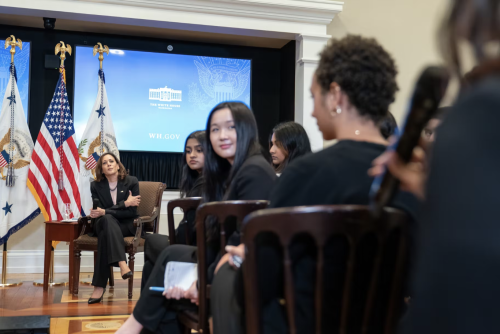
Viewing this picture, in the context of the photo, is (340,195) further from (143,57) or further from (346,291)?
(143,57)

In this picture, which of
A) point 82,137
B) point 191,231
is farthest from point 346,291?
point 82,137

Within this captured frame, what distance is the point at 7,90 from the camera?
4.94 m

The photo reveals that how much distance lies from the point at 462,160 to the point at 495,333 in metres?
0.12

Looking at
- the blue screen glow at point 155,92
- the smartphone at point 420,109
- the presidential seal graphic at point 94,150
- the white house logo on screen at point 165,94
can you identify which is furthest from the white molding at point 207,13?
the smartphone at point 420,109

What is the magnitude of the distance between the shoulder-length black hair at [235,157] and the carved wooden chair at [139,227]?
2.34 metres

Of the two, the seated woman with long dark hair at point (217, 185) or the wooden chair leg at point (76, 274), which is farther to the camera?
the wooden chair leg at point (76, 274)

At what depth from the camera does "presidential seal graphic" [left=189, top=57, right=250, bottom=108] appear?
5.94 meters

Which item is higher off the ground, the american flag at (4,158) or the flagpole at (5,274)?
the american flag at (4,158)

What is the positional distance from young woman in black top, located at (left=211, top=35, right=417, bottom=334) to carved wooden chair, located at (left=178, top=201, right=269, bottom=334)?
0.16m

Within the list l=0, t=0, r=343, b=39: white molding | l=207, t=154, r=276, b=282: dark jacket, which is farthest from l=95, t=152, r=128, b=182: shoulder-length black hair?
l=207, t=154, r=276, b=282: dark jacket

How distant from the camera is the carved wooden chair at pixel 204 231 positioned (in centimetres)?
149

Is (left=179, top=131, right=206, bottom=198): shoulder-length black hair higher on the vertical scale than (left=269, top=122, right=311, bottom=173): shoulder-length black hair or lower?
lower

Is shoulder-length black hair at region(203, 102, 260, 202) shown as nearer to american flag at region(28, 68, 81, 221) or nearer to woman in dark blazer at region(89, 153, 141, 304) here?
woman in dark blazer at region(89, 153, 141, 304)

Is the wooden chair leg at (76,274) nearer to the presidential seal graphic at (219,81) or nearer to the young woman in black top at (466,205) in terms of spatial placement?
the presidential seal graphic at (219,81)
